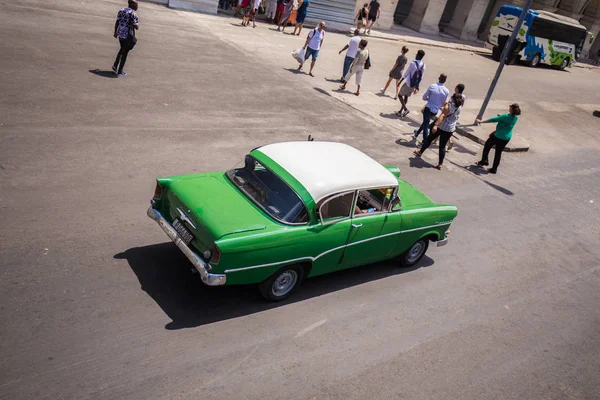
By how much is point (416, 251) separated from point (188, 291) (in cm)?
345

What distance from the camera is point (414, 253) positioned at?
798cm

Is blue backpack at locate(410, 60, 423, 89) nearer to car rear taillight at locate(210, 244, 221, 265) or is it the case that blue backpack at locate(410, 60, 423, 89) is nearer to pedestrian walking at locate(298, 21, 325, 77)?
pedestrian walking at locate(298, 21, 325, 77)

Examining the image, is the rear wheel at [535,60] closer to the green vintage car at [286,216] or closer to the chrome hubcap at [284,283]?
the green vintage car at [286,216]

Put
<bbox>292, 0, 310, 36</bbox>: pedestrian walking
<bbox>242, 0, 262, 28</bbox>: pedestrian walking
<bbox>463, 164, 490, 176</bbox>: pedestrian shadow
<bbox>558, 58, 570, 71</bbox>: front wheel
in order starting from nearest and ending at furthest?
1. <bbox>463, 164, 490, 176</bbox>: pedestrian shadow
2. <bbox>242, 0, 262, 28</bbox>: pedestrian walking
3. <bbox>292, 0, 310, 36</bbox>: pedestrian walking
4. <bbox>558, 58, 570, 71</bbox>: front wheel

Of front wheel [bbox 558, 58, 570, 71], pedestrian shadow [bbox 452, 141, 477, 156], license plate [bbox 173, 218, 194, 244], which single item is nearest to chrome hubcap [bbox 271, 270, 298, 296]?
license plate [bbox 173, 218, 194, 244]

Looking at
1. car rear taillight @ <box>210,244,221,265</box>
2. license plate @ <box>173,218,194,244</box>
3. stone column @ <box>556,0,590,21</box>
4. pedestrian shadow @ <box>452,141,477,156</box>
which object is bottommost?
pedestrian shadow @ <box>452,141,477,156</box>

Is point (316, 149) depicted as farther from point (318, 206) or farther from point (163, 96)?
point (163, 96)

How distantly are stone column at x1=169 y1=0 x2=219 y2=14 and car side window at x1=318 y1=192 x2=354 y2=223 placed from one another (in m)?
16.9

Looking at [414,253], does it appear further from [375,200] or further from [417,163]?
[417,163]

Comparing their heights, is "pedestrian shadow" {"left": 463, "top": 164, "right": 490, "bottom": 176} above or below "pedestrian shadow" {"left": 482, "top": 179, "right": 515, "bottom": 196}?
above

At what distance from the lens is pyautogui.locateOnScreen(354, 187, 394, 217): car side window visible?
6.96 m

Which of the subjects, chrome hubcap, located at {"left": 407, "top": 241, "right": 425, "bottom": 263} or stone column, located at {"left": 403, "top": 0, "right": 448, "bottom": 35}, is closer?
chrome hubcap, located at {"left": 407, "top": 241, "right": 425, "bottom": 263}

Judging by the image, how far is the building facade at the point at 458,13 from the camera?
31.0 meters

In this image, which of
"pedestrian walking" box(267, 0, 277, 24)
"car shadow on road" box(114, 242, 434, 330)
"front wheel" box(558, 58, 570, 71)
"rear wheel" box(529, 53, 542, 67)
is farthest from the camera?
"front wheel" box(558, 58, 570, 71)
